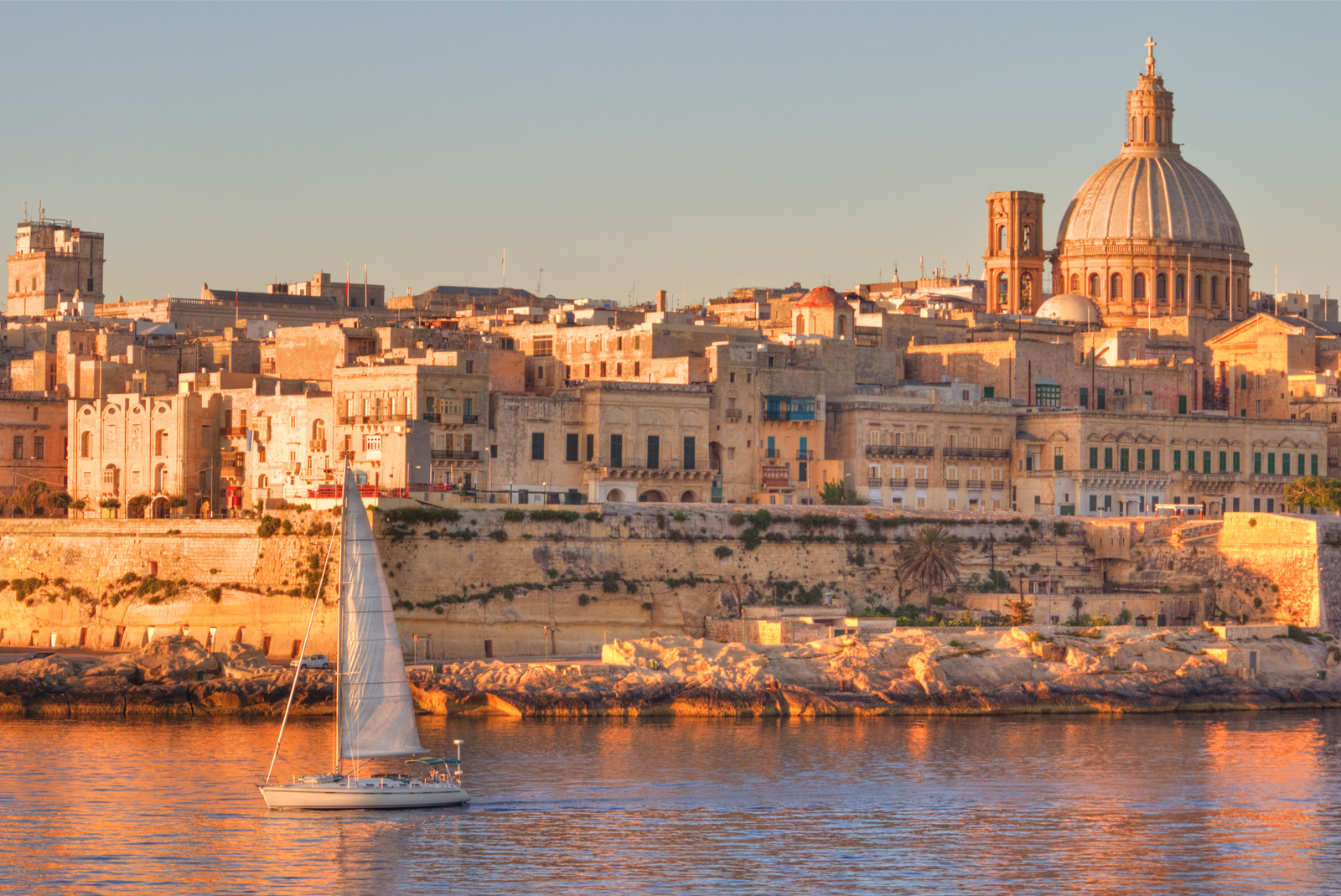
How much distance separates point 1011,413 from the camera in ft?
226

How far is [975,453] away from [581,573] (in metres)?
16.5

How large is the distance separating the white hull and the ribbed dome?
63556 millimetres

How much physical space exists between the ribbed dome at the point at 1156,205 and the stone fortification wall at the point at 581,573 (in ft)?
119

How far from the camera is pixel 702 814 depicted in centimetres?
3747

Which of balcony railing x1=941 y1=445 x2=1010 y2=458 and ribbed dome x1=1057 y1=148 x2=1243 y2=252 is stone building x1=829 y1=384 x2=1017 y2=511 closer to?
balcony railing x1=941 y1=445 x2=1010 y2=458

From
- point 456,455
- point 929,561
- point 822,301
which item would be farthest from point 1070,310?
point 456,455

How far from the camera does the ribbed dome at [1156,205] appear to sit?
9531 centimetres

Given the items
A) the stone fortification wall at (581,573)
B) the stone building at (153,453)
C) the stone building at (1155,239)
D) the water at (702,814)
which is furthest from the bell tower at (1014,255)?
the water at (702,814)

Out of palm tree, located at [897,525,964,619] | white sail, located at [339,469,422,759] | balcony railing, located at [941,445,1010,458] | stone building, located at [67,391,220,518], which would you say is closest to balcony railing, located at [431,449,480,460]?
stone building, located at [67,391,220,518]

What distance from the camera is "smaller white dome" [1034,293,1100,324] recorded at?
89438mm

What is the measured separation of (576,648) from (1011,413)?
19577 millimetres

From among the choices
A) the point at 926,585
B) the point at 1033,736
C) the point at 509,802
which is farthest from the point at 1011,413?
the point at 509,802

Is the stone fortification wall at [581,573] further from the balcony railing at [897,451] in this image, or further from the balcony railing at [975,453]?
the balcony railing at [975,453]

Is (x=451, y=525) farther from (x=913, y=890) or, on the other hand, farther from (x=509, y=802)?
(x=913, y=890)
